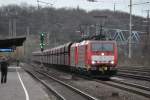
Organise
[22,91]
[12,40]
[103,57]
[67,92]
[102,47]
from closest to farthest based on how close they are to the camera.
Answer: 1. [67,92]
2. [22,91]
3. [103,57]
4. [102,47]
5. [12,40]

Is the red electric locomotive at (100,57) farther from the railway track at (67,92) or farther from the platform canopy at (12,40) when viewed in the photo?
the platform canopy at (12,40)

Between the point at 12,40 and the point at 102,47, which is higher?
the point at 12,40

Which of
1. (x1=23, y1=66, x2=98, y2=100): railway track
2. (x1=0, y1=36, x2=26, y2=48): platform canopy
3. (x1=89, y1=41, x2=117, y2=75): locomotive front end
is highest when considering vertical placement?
(x1=0, y1=36, x2=26, y2=48): platform canopy

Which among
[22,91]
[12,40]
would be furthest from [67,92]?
[12,40]

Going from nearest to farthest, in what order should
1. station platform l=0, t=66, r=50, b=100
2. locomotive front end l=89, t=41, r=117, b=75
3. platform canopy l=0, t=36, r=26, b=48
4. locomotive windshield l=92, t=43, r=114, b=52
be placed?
station platform l=0, t=66, r=50, b=100 → locomotive front end l=89, t=41, r=117, b=75 → locomotive windshield l=92, t=43, r=114, b=52 → platform canopy l=0, t=36, r=26, b=48

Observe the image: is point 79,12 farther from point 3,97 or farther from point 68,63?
point 3,97

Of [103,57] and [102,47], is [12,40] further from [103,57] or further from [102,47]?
[103,57]

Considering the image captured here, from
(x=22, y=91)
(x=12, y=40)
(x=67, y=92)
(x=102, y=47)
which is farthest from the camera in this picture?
(x=12, y=40)

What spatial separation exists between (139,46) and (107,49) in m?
42.9

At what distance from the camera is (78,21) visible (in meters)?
81.7

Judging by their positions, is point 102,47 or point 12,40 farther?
point 12,40

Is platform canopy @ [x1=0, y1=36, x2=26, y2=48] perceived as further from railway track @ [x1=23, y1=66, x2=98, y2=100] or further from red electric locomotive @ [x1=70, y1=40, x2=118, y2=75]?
railway track @ [x1=23, y1=66, x2=98, y2=100]

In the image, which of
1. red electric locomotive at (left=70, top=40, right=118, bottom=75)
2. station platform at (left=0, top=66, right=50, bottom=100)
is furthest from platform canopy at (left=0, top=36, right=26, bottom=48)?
station platform at (left=0, top=66, right=50, bottom=100)

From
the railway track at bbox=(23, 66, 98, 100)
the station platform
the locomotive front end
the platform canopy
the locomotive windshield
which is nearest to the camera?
the railway track at bbox=(23, 66, 98, 100)
